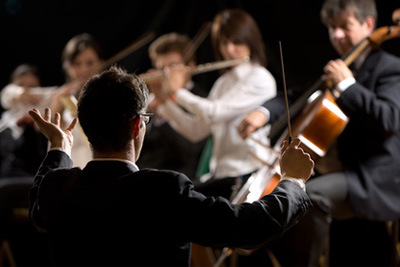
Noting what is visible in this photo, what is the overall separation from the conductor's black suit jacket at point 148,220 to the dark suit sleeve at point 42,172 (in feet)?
0.31

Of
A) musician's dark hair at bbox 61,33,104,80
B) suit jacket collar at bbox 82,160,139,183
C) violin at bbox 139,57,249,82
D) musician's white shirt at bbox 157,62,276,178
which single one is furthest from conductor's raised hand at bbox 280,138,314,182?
musician's dark hair at bbox 61,33,104,80

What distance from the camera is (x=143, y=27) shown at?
3379 millimetres

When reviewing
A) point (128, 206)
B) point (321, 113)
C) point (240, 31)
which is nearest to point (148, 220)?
point (128, 206)

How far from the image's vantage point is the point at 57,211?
1.18 metres

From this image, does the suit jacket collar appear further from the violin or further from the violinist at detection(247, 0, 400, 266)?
the violin

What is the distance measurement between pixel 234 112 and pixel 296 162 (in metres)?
1.27

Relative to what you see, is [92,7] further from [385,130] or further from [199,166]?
[385,130]

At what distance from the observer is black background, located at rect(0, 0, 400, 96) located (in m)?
2.82

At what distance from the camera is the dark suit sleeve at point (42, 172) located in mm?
1264

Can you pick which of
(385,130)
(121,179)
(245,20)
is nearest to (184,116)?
(245,20)

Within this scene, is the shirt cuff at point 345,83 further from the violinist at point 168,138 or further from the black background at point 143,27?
the violinist at point 168,138

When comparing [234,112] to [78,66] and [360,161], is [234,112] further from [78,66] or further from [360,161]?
[78,66]

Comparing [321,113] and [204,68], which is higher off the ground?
[321,113]

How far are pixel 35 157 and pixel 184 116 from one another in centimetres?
90
